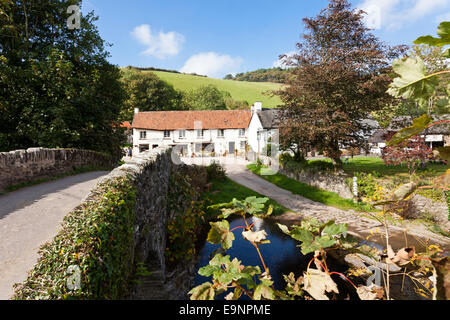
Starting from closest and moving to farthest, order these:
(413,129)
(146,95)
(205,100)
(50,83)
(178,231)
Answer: (413,129) → (178,231) → (50,83) → (146,95) → (205,100)

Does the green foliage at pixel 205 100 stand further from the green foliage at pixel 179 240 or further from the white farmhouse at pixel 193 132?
the green foliage at pixel 179 240

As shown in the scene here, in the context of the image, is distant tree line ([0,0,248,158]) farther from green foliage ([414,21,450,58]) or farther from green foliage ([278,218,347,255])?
green foliage ([414,21,450,58])

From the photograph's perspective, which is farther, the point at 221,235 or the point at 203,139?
the point at 203,139

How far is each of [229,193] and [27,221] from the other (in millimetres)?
13630

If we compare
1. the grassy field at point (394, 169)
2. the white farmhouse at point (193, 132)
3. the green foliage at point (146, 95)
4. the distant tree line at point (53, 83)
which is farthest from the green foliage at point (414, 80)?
the green foliage at point (146, 95)

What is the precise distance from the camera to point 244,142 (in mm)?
42344

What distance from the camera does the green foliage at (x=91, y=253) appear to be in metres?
2.37

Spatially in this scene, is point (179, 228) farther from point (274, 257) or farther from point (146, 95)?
point (146, 95)

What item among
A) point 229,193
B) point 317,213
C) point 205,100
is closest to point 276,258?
point 317,213

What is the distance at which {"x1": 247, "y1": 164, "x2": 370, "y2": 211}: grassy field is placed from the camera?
15488 millimetres

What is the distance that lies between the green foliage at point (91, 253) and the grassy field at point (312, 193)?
1288cm

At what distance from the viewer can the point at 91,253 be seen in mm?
2693

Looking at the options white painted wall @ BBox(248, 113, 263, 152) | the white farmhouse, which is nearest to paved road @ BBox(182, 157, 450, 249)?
white painted wall @ BBox(248, 113, 263, 152)
